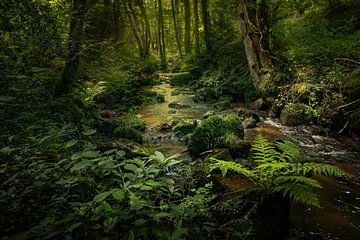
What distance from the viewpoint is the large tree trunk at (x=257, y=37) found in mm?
12469

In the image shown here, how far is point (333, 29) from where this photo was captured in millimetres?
12328

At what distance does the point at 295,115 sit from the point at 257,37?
4.55m

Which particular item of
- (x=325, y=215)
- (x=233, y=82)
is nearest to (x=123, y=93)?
(x=233, y=82)

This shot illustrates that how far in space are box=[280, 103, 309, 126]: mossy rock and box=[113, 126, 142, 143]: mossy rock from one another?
182 inches

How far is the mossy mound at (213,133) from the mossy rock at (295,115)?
1989 millimetres

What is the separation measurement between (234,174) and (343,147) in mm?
3218

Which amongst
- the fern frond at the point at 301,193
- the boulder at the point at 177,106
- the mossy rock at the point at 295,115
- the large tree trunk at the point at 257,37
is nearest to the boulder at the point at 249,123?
the mossy rock at the point at 295,115

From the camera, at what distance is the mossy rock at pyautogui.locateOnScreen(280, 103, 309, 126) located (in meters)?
9.41

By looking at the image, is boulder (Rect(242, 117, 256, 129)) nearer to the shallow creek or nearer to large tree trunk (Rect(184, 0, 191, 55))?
the shallow creek

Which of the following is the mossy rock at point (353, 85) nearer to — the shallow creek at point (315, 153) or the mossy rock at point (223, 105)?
the shallow creek at point (315, 153)

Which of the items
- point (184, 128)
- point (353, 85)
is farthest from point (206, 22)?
point (353, 85)

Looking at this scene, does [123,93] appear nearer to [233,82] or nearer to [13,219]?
[233,82]

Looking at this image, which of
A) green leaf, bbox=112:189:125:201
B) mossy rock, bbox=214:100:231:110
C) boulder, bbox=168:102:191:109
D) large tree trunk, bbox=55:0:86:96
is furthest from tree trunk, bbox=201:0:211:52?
green leaf, bbox=112:189:125:201

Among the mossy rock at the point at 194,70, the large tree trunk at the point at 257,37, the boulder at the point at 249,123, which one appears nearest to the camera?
the boulder at the point at 249,123
